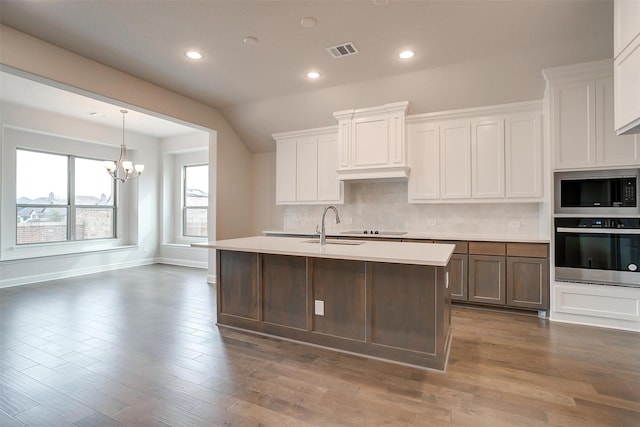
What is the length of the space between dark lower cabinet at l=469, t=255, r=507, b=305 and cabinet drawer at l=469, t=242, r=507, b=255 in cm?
5

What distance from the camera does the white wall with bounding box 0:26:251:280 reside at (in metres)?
3.04

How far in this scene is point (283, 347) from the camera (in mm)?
2793

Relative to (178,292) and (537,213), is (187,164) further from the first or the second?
(537,213)

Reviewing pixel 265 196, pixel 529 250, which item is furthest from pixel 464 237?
A: pixel 265 196

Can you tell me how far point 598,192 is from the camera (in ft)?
10.9

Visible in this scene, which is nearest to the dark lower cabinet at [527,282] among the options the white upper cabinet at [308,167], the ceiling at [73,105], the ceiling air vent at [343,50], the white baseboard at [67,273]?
the white upper cabinet at [308,167]

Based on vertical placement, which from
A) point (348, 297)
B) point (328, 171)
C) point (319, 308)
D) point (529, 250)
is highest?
point (328, 171)

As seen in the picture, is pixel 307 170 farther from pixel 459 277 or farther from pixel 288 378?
pixel 288 378

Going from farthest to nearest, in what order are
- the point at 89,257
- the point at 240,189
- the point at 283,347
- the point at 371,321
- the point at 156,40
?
1. the point at 89,257
2. the point at 240,189
3. the point at 156,40
4. the point at 283,347
5. the point at 371,321

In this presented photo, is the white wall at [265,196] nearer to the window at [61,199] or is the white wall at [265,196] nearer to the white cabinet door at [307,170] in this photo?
the white cabinet door at [307,170]

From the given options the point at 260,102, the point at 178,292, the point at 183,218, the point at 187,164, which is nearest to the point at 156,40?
the point at 260,102

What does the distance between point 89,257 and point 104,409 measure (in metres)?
5.37

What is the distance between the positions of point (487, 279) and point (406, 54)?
274cm

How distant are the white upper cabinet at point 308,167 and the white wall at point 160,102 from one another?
793 mm
